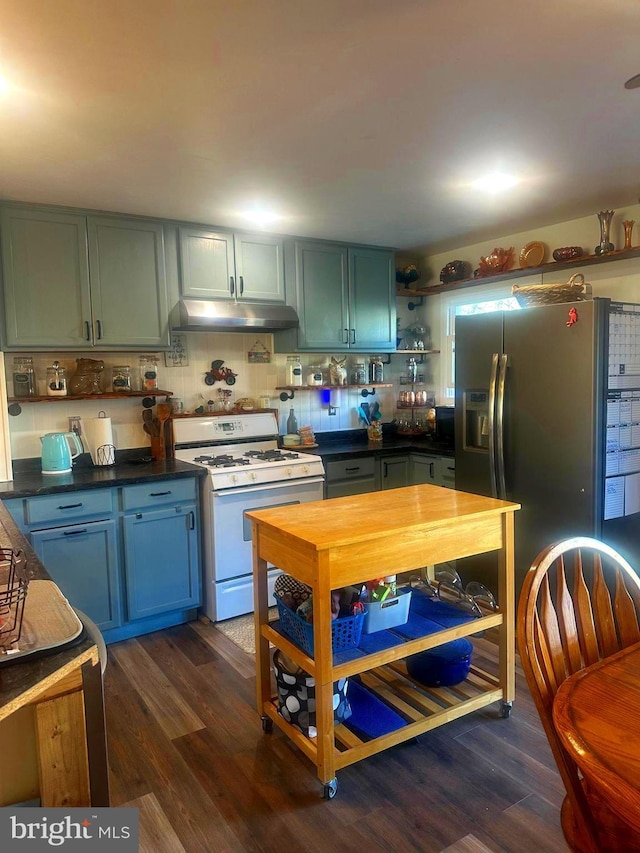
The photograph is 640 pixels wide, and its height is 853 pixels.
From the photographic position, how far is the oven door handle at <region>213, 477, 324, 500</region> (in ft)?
10.4

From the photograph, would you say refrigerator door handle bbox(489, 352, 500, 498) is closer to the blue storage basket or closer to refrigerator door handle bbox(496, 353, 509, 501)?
refrigerator door handle bbox(496, 353, 509, 501)

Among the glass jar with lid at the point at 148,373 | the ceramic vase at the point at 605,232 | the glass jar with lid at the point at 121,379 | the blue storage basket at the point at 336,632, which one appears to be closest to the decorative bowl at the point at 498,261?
the ceramic vase at the point at 605,232

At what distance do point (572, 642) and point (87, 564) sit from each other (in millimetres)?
2389

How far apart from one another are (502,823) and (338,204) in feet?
9.42

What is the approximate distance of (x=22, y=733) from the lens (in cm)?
118

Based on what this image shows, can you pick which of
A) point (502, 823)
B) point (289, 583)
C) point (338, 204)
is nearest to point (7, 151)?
point (338, 204)

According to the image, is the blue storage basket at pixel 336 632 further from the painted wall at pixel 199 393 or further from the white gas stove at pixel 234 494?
the painted wall at pixel 199 393

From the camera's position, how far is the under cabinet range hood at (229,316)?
3.36 metres

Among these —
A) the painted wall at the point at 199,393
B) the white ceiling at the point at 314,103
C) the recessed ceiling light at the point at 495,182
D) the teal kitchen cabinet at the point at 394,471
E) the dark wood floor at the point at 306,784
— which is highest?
the recessed ceiling light at the point at 495,182

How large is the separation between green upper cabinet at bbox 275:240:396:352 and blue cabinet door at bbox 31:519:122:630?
1774 millimetres

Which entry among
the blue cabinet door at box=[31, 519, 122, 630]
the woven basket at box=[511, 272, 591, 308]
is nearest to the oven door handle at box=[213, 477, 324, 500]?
the blue cabinet door at box=[31, 519, 122, 630]

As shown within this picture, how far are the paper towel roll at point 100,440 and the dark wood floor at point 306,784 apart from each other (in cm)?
133

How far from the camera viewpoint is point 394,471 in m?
4.11

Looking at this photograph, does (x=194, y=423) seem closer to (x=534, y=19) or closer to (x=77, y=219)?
(x=77, y=219)
